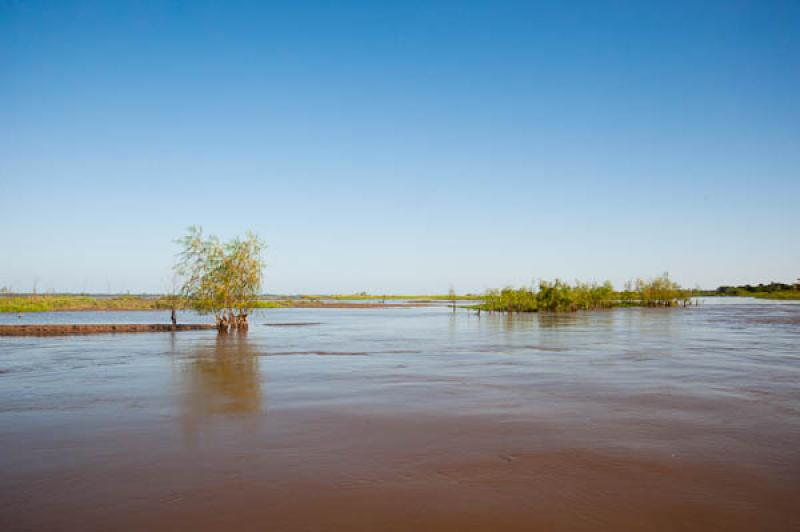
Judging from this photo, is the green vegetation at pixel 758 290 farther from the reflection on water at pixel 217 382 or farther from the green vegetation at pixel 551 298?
the reflection on water at pixel 217 382

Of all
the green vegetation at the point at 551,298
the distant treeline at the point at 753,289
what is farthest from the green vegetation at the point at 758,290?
the green vegetation at the point at 551,298

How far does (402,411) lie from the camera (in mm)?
11289

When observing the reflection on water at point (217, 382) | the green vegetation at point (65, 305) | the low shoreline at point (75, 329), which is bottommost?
the reflection on water at point (217, 382)

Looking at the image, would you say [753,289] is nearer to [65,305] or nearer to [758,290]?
[758,290]

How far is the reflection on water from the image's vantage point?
1135cm

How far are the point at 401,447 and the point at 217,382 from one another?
330 inches

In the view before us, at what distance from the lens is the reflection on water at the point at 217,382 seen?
37.2 feet

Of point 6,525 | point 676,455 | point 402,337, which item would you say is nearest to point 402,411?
point 676,455

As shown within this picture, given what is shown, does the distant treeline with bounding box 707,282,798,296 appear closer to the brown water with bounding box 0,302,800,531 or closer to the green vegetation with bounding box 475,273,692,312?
the green vegetation with bounding box 475,273,692,312

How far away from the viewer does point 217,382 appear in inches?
597

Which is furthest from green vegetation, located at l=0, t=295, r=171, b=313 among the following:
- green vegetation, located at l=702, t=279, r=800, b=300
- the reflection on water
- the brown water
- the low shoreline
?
green vegetation, located at l=702, t=279, r=800, b=300

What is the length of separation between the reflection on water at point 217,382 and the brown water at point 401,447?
0.11 m

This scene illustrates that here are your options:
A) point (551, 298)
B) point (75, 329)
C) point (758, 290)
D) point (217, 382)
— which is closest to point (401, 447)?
point (217, 382)

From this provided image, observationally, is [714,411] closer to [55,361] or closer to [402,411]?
[402,411]
